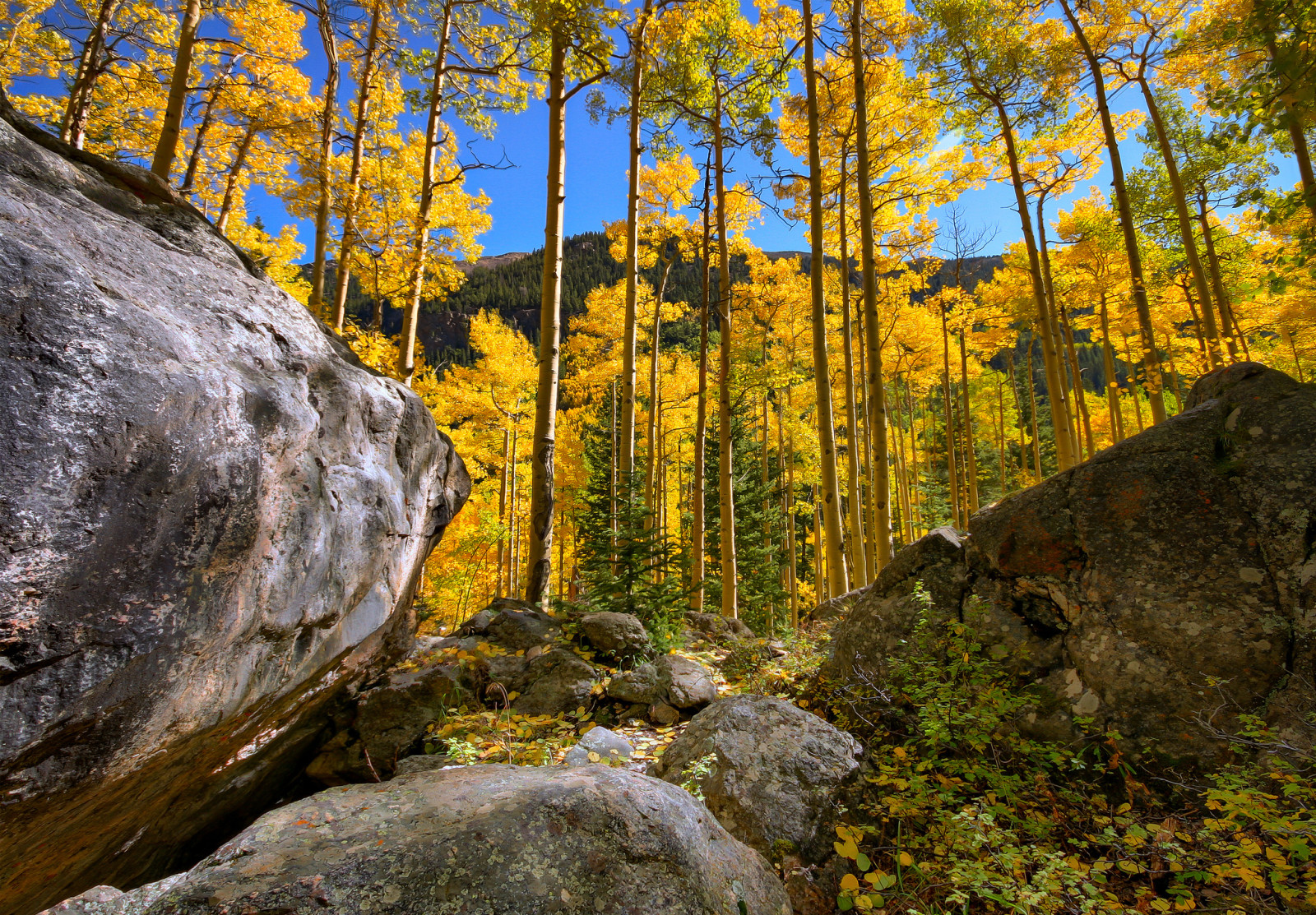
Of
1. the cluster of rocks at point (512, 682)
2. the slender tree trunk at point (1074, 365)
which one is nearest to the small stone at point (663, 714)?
the cluster of rocks at point (512, 682)

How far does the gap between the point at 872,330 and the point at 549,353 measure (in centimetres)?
412

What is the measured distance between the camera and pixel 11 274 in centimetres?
158

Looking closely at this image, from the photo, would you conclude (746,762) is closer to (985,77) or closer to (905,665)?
(905,665)

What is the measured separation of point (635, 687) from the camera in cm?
439

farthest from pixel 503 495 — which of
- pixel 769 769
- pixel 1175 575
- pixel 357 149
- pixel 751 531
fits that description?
pixel 1175 575

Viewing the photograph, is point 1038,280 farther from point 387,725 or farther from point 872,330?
point 387,725

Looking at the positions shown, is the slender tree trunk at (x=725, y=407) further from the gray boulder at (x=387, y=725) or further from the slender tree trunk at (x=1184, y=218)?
the slender tree trunk at (x=1184, y=218)

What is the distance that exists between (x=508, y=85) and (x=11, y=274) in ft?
26.6

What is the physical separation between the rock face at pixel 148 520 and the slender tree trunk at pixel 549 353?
8.93 ft

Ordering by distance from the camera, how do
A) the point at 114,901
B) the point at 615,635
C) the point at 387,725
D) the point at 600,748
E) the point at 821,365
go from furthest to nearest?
the point at 821,365
the point at 615,635
the point at 387,725
the point at 600,748
the point at 114,901

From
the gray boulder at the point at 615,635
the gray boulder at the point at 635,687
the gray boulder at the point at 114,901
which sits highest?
the gray boulder at the point at 615,635

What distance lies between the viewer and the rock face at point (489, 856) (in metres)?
1.33

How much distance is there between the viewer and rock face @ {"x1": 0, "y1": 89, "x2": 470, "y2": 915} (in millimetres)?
1544

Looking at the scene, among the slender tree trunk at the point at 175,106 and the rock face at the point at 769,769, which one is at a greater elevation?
the slender tree trunk at the point at 175,106
